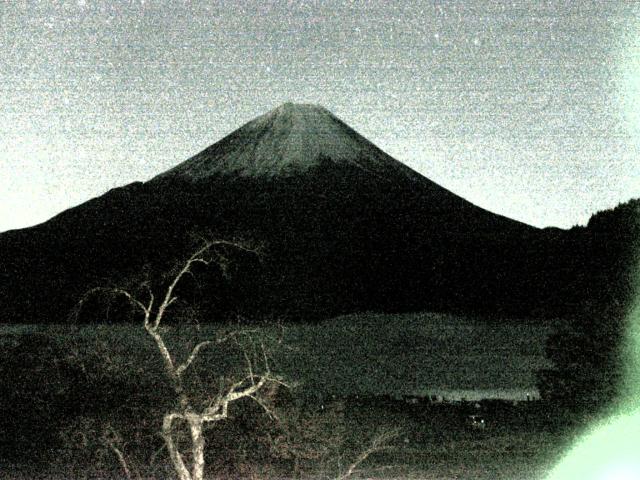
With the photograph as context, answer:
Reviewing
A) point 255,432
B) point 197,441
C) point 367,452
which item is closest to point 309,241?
point 255,432

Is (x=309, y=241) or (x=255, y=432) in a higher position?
(x=309, y=241)

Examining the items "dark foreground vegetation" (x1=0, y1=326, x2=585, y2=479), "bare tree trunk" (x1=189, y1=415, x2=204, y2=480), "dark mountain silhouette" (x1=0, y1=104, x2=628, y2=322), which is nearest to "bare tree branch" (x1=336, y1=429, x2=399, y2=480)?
"dark foreground vegetation" (x1=0, y1=326, x2=585, y2=479)

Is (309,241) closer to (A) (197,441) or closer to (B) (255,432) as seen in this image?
(B) (255,432)

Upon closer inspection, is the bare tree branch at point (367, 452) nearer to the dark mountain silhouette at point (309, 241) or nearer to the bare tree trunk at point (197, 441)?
the bare tree trunk at point (197, 441)

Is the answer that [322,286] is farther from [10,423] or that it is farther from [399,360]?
[10,423]

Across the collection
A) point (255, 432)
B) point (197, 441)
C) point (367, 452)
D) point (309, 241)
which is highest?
point (309, 241)

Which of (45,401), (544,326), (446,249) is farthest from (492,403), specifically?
(446,249)
